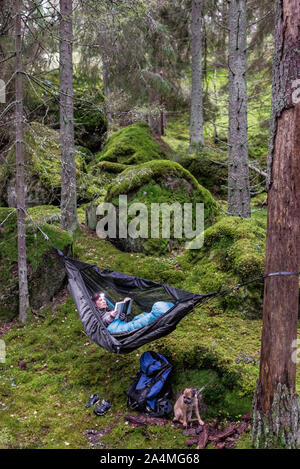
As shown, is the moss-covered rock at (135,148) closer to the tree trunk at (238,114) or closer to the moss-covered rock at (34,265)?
the tree trunk at (238,114)

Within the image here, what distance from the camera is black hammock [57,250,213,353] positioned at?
321 centimetres

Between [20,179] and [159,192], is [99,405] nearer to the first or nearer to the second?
[20,179]

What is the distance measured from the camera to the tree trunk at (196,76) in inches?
354

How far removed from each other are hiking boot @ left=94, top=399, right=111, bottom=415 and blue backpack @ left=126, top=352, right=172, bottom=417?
218 mm

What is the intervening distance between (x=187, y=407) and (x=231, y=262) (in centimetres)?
212

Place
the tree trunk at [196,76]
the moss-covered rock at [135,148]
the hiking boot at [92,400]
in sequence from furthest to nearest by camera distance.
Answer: the tree trunk at [196,76] → the moss-covered rock at [135,148] → the hiking boot at [92,400]

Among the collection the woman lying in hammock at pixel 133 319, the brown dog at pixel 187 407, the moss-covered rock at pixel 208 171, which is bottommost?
the brown dog at pixel 187 407

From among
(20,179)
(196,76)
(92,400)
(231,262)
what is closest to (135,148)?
(196,76)

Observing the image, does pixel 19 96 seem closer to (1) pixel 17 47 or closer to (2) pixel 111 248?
(1) pixel 17 47

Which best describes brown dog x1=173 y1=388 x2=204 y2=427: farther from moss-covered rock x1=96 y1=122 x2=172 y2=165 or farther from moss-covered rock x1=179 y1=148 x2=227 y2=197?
moss-covered rock x1=179 y1=148 x2=227 y2=197

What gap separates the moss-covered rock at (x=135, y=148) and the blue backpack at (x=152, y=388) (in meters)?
5.75

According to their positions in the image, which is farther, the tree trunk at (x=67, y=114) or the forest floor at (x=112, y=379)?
the tree trunk at (x=67, y=114)

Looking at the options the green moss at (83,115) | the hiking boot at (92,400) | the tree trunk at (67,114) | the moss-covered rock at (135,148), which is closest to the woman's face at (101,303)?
the hiking boot at (92,400)

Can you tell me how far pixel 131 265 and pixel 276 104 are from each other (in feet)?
11.9
